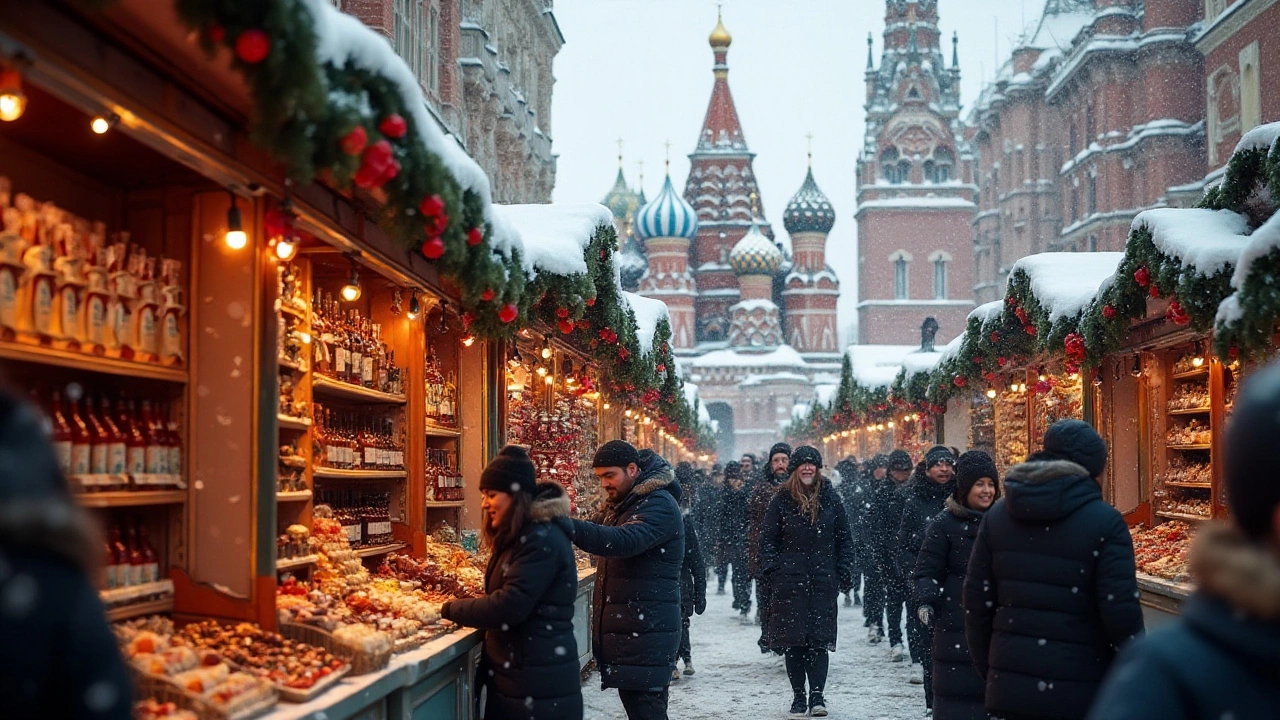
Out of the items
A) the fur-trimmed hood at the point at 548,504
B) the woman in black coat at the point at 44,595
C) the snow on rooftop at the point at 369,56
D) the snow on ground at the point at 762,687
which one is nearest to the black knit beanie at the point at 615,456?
the fur-trimmed hood at the point at 548,504

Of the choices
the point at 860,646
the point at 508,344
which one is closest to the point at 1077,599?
the point at 508,344

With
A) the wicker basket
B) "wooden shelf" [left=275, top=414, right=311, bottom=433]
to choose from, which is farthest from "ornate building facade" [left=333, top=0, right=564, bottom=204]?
the wicker basket

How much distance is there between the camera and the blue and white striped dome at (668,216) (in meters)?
72.5

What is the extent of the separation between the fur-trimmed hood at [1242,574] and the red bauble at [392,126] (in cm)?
322

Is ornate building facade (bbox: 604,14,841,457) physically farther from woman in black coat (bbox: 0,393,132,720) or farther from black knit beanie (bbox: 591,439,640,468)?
woman in black coat (bbox: 0,393,132,720)

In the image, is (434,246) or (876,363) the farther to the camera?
(876,363)

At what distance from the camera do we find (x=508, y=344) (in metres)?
10.8

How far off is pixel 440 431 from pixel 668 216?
63576 millimetres

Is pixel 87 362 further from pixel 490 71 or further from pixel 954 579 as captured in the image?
pixel 490 71

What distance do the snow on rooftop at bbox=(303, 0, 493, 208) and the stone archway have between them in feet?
238

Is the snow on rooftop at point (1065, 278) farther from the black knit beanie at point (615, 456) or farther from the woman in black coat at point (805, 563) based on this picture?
the black knit beanie at point (615, 456)

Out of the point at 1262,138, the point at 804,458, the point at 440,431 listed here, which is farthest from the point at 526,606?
the point at 1262,138

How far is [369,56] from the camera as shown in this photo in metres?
4.64

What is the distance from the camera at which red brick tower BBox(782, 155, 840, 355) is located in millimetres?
74750
